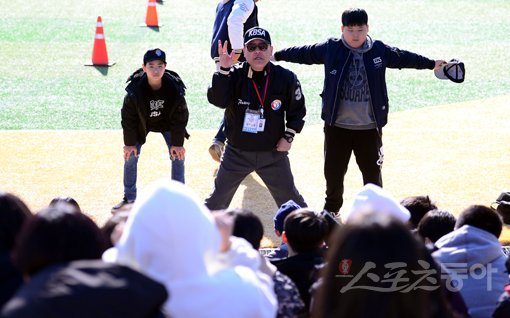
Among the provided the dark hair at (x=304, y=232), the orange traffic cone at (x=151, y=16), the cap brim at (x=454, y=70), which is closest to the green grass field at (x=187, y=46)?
the orange traffic cone at (x=151, y=16)

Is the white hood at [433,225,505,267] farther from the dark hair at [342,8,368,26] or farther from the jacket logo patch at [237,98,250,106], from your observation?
the dark hair at [342,8,368,26]

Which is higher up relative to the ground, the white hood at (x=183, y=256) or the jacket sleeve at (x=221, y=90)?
the jacket sleeve at (x=221, y=90)

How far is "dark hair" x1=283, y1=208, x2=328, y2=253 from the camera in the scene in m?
4.68

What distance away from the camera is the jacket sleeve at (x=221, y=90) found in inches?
276

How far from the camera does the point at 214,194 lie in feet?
24.0

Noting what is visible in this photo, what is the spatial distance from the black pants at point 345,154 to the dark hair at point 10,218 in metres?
→ 4.16

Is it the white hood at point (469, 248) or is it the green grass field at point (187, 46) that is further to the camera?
the green grass field at point (187, 46)

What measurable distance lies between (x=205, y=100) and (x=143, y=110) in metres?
4.33

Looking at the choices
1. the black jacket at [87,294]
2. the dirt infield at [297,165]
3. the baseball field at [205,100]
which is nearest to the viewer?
the black jacket at [87,294]

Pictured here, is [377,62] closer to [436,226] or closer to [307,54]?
[307,54]

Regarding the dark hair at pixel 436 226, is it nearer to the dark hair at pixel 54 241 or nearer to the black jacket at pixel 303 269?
the black jacket at pixel 303 269

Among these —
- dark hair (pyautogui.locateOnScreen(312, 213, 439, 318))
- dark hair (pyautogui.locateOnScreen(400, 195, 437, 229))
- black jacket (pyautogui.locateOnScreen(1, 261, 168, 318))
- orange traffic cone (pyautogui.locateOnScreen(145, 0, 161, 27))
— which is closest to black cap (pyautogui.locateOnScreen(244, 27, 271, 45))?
dark hair (pyautogui.locateOnScreen(400, 195, 437, 229))

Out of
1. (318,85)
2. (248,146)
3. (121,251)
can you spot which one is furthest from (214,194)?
(318,85)

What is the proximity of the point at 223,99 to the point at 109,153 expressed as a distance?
2891 millimetres
